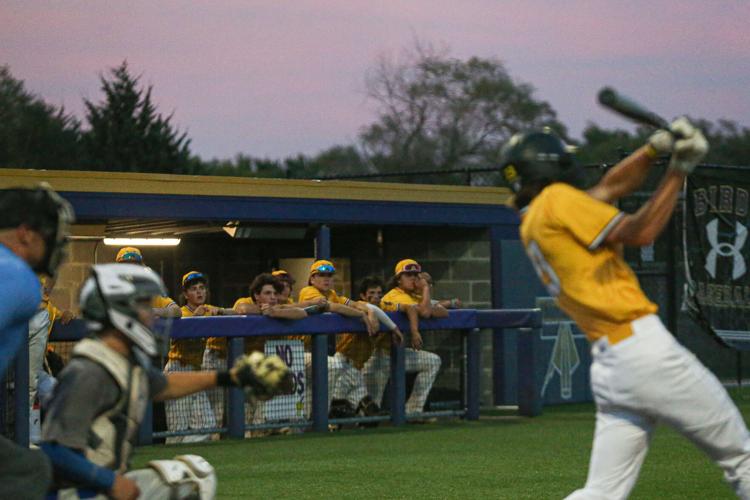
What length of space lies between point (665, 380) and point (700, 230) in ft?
39.4

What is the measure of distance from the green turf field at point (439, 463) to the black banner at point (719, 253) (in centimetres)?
265

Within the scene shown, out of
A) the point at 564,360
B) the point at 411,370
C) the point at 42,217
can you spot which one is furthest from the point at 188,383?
the point at 564,360

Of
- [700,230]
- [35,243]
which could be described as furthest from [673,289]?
[35,243]

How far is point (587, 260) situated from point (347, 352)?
979 cm

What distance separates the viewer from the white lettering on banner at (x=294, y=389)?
14.5 m

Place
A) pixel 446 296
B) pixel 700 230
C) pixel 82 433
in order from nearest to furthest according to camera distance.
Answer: pixel 82 433
pixel 700 230
pixel 446 296

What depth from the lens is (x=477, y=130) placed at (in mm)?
61750

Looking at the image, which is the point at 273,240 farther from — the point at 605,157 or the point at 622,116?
the point at 605,157

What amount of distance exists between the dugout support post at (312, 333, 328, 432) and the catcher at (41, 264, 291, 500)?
935cm

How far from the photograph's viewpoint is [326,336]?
14867 mm

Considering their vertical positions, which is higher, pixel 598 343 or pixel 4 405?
pixel 598 343

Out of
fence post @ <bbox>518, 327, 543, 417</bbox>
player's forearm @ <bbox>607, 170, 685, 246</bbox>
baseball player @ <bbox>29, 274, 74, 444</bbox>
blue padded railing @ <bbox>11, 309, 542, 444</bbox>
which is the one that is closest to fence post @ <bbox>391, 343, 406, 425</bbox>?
blue padded railing @ <bbox>11, 309, 542, 444</bbox>

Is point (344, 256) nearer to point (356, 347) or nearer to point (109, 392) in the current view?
point (356, 347)

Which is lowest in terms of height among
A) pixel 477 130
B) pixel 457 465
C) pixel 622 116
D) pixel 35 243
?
pixel 457 465
